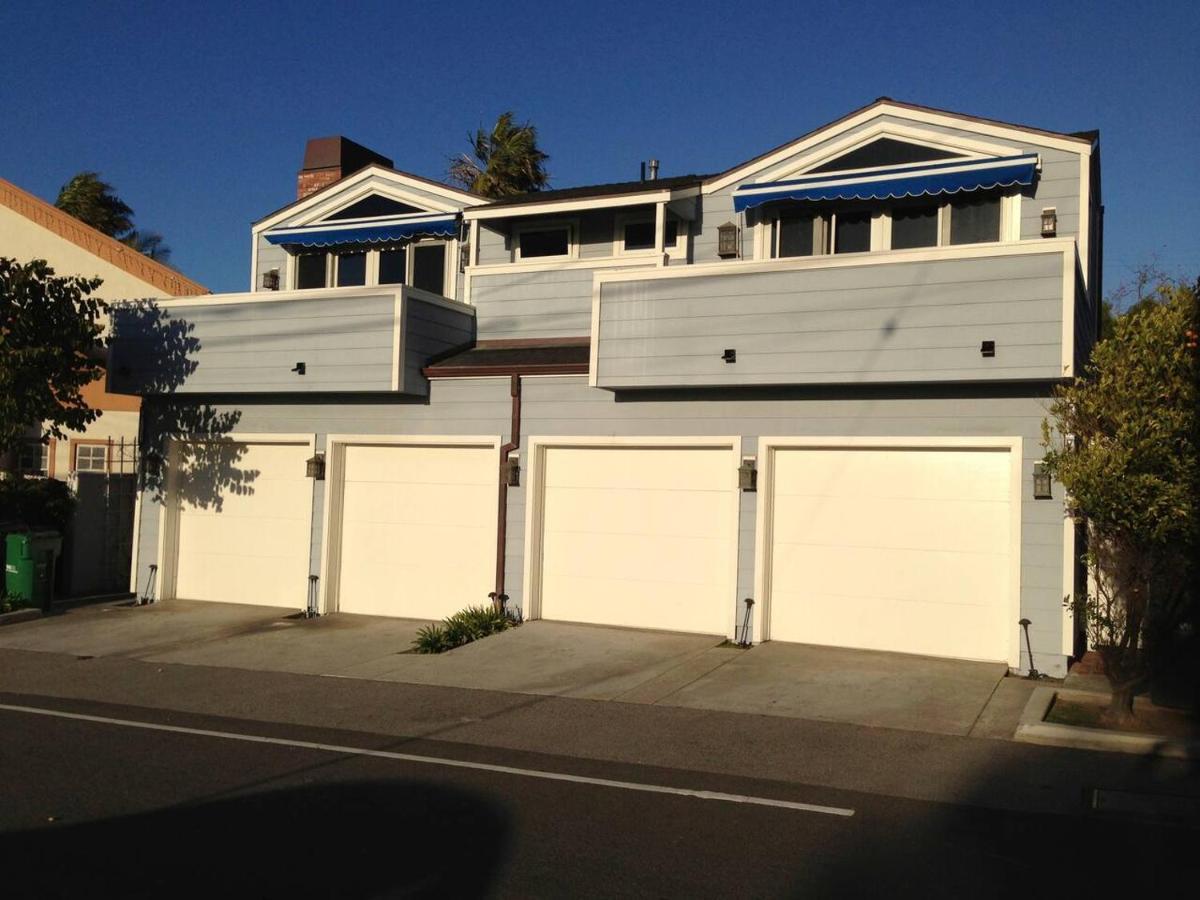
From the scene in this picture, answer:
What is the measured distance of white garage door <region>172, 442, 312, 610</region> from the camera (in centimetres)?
1619

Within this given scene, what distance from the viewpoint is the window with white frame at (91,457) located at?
81.3ft

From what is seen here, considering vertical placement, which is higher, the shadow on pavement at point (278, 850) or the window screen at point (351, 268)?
the window screen at point (351, 268)

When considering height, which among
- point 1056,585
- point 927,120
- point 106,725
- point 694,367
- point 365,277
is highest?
point 927,120

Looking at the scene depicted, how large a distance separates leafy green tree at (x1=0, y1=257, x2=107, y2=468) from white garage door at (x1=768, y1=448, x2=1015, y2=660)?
9368 millimetres

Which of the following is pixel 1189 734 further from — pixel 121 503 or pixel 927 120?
pixel 121 503

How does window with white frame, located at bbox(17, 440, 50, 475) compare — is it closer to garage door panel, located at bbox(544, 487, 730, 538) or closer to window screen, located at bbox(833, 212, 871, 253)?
garage door panel, located at bbox(544, 487, 730, 538)

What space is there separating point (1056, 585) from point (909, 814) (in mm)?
5308

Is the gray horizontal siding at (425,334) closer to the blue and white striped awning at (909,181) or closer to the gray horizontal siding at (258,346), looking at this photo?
the gray horizontal siding at (258,346)

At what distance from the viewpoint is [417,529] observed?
15.4 metres

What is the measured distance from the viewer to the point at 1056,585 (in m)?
11.5

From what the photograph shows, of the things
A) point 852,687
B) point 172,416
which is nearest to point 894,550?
point 852,687

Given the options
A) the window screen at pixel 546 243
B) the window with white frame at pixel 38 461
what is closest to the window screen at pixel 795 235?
the window screen at pixel 546 243

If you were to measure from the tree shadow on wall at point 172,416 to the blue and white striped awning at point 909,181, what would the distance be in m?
8.16

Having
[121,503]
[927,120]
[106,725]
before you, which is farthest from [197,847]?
[121,503]
